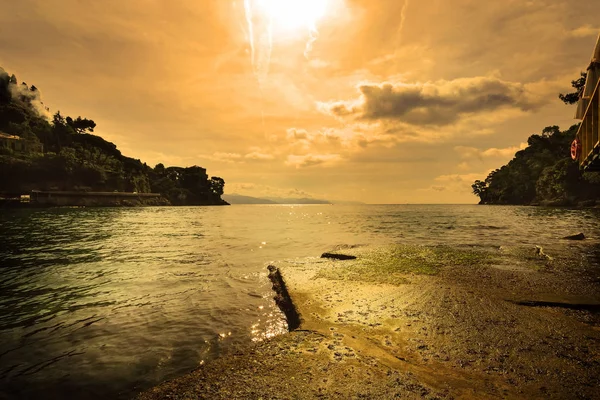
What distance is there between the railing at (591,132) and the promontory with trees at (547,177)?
52.9 metres

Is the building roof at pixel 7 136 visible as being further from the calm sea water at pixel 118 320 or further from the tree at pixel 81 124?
the calm sea water at pixel 118 320

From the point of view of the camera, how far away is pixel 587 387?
360cm

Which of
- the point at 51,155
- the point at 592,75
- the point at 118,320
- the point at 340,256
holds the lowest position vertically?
the point at 118,320

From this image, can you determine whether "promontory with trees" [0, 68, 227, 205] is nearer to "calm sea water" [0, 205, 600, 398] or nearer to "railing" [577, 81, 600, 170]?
"calm sea water" [0, 205, 600, 398]

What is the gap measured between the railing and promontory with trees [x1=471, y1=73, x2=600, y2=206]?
174 feet

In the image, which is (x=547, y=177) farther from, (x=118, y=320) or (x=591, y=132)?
(x=118, y=320)

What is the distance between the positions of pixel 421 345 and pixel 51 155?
15143 centimetres

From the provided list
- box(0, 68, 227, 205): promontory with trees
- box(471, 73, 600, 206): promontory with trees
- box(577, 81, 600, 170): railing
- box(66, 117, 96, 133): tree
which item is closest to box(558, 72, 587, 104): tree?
box(471, 73, 600, 206): promontory with trees

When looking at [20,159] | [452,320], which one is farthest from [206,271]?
[20,159]

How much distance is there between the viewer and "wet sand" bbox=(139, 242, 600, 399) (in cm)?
359

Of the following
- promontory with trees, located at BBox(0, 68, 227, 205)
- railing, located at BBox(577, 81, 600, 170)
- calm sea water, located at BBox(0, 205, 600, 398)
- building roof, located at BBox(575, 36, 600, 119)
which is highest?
promontory with trees, located at BBox(0, 68, 227, 205)

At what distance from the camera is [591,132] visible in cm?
1580

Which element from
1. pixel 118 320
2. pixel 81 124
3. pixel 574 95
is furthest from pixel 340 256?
pixel 81 124

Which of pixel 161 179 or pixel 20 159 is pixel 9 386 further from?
pixel 161 179
